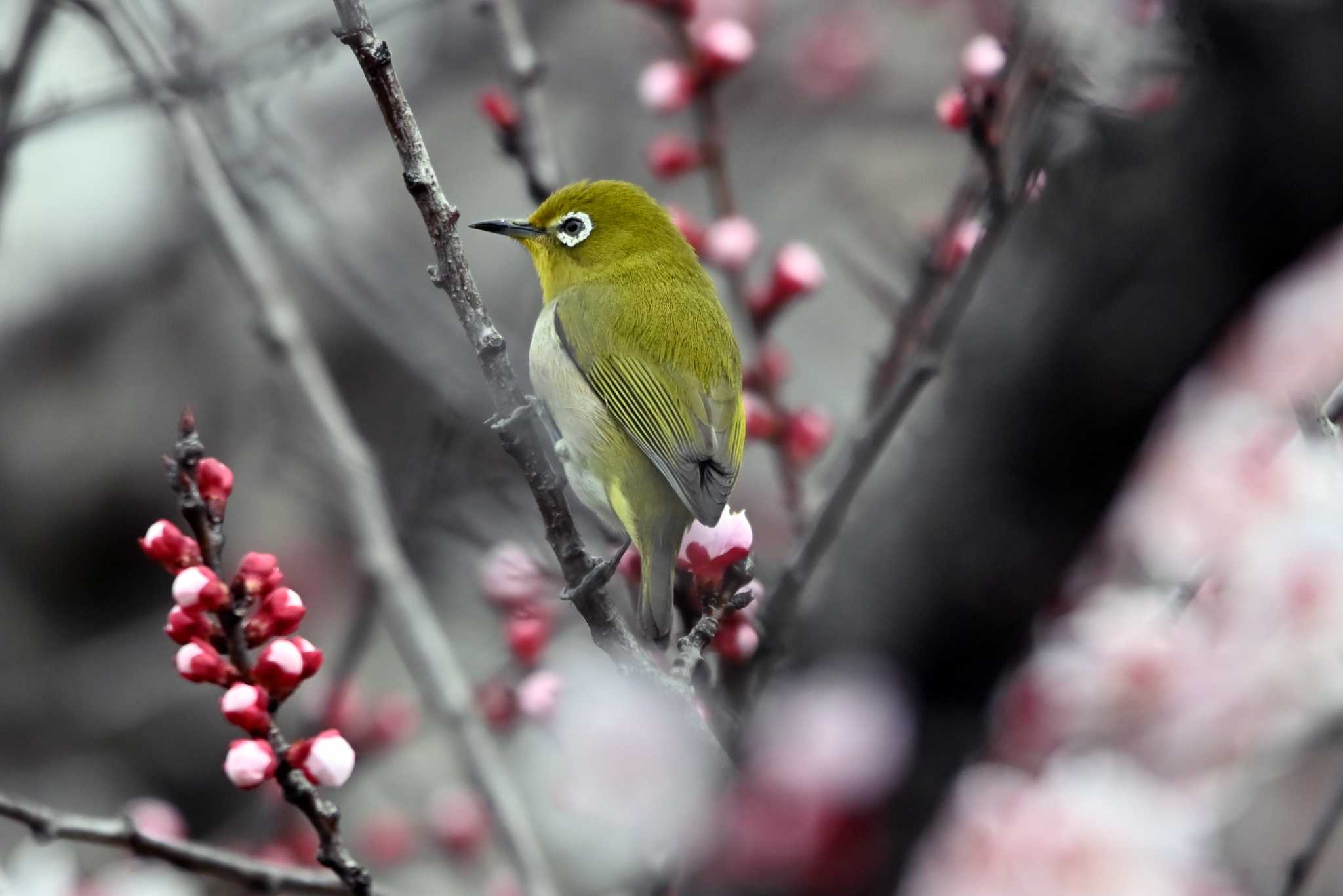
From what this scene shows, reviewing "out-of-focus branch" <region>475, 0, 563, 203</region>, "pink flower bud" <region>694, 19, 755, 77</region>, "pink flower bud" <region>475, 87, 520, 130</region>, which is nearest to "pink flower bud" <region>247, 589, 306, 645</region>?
"pink flower bud" <region>475, 87, 520, 130</region>

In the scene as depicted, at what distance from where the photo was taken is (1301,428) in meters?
1.89

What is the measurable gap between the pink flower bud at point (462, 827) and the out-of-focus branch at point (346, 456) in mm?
865

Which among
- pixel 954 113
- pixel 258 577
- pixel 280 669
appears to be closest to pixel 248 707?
pixel 280 669

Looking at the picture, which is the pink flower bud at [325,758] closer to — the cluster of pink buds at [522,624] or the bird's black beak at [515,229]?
the cluster of pink buds at [522,624]

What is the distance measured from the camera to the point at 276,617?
180cm

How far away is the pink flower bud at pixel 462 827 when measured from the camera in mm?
3771

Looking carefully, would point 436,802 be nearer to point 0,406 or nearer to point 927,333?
point 927,333

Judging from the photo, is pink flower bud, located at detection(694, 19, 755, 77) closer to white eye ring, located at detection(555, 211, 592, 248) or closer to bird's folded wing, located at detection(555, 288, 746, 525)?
white eye ring, located at detection(555, 211, 592, 248)

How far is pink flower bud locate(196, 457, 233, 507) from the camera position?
1.75 metres

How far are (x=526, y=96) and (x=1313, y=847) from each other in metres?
1.98

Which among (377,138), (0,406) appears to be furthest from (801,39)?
(0,406)

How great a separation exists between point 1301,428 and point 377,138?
20.3ft

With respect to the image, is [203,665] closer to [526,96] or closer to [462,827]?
[526,96]

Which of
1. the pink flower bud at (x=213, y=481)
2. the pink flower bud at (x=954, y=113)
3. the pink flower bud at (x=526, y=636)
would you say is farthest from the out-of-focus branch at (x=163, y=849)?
the pink flower bud at (x=954, y=113)
